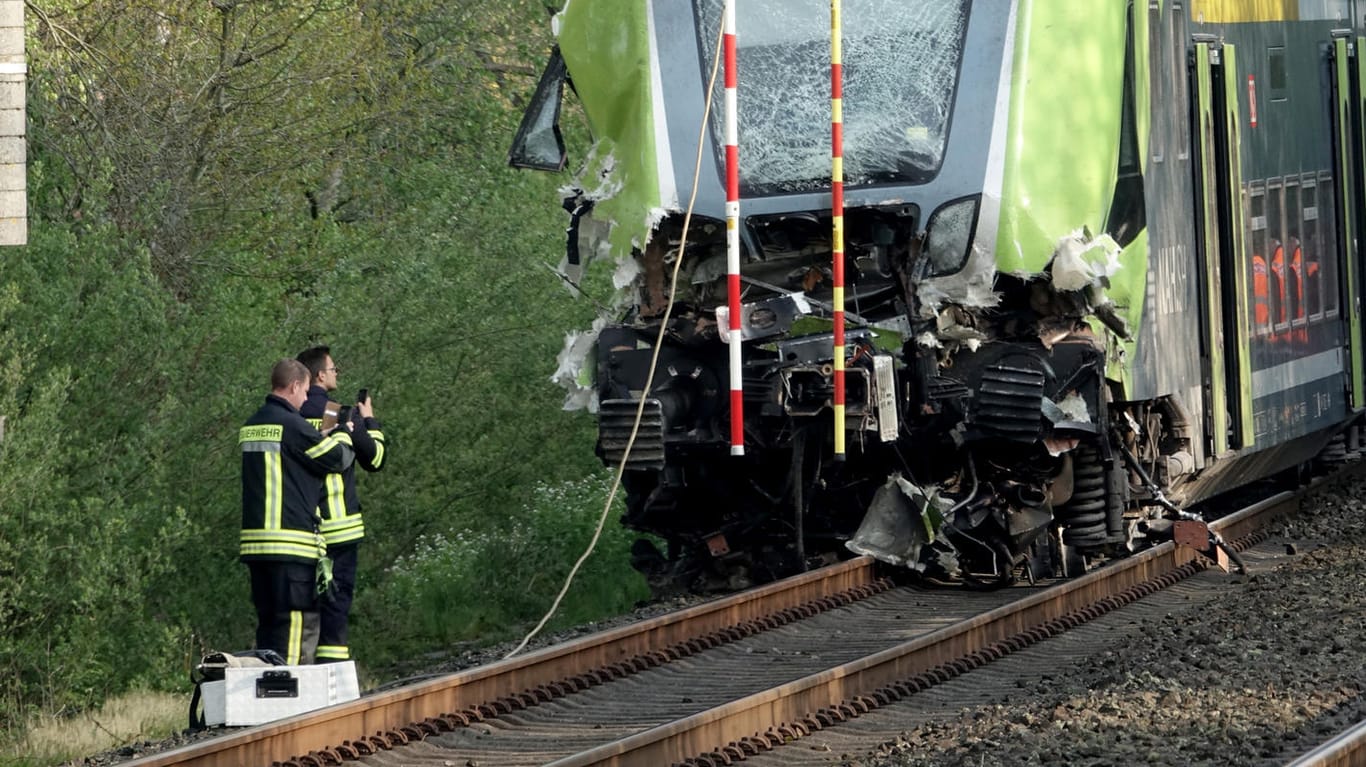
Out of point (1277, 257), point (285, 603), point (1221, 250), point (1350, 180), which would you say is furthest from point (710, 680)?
point (1350, 180)

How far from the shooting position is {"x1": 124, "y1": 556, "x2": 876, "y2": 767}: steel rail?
7.29m

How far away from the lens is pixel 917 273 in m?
10.6

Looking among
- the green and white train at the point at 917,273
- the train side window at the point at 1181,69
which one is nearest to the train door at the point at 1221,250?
the green and white train at the point at 917,273

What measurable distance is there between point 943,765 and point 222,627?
6.47m

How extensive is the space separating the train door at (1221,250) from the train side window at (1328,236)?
1978 millimetres

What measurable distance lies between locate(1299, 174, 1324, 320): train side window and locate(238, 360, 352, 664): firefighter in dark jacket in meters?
7.17

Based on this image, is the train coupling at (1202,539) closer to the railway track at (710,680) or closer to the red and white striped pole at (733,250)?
the railway track at (710,680)

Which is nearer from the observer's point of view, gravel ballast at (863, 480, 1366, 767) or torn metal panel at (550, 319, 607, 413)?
gravel ballast at (863, 480, 1366, 767)

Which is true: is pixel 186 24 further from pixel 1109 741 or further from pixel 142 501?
pixel 1109 741

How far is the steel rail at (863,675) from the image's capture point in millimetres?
7309

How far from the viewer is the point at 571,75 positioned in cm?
1151

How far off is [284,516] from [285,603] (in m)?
0.39

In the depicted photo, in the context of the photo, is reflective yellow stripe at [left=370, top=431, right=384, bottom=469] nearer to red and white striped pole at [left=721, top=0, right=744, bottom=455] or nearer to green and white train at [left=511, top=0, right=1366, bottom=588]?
green and white train at [left=511, top=0, right=1366, bottom=588]

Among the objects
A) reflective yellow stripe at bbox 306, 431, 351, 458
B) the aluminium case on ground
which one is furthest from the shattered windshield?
the aluminium case on ground
